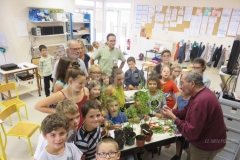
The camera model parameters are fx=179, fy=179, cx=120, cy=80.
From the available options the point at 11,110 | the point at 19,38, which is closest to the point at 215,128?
the point at 11,110

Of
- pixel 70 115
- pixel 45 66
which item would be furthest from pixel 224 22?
pixel 70 115

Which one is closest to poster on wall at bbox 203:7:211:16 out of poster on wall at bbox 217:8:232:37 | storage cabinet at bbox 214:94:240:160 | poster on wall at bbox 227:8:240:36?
poster on wall at bbox 217:8:232:37

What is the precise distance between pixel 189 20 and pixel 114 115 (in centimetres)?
616

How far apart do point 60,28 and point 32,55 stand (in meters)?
1.38

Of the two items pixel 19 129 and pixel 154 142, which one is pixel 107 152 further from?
pixel 19 129

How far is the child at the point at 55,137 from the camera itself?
1411 mm

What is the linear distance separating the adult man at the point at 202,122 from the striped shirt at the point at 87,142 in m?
0.88

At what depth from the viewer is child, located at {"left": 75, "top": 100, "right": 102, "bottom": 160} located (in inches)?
63.6

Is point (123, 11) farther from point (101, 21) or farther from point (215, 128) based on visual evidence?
point (215, 128)

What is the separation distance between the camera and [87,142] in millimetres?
1621

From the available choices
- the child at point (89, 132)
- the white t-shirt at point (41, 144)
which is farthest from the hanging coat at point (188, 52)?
the white t-shirt at point (41, 144)

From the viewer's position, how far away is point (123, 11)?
9.12 metres

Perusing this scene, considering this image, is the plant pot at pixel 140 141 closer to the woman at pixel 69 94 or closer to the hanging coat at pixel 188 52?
the woman at pixel 69 94

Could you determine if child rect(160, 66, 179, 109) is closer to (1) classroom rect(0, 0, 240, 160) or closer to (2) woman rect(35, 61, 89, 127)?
(1) classroom rect(0, 0, 240, 160)
